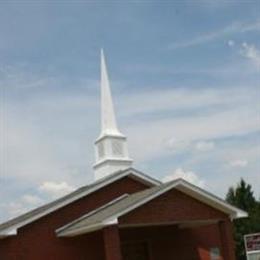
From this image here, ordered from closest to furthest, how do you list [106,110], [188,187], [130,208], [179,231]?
1. [130,208]
2. [188,187]
3. [179,231]
4. [106,110]

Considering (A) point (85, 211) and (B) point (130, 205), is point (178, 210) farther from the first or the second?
(A) point (85, 211)

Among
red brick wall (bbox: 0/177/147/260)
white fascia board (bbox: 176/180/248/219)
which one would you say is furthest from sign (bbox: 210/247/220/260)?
red brick wall (bbox: 0/177/147/260)

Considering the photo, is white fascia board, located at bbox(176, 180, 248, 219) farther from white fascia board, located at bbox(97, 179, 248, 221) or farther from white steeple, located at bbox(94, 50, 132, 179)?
white steeple, located at bbox(94, 50, 132, 179)

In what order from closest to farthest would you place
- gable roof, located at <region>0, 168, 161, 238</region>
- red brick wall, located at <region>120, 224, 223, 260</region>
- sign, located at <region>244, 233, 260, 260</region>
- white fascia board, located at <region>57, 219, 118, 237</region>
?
white fascia board, located at <region>57, 219, 118, 237</region>
gable roof, located at <region>0, 168, 161, 238</region>
red brick wall, located at <region>120, 224, 223, 260</region>
sign, located at <region>244, 233, 260, 260</region>

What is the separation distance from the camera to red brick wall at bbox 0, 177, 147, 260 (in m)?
22.1

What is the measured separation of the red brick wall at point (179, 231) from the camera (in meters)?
20.8

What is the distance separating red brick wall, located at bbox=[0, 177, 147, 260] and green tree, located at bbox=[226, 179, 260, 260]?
59.6 ft

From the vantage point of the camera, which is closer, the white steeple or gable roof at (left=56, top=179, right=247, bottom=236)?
gable roof at (left=56, top=179, right=247, bottom=236)

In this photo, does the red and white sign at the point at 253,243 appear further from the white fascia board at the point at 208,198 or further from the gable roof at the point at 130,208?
the white fascia board at the point at 208,198

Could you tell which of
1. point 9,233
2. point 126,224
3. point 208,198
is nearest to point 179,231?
point 208,198

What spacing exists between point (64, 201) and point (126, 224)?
3.72 meters

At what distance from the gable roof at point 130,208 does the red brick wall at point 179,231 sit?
208 millimetres

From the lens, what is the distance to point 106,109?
31.5 m

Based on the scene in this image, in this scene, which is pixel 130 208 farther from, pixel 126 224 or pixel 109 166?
pixel 109 166
